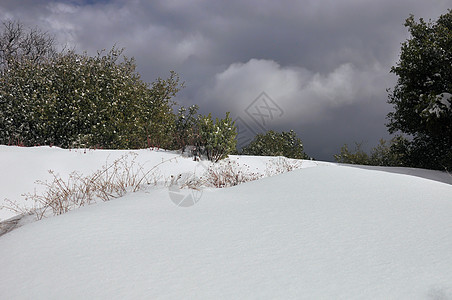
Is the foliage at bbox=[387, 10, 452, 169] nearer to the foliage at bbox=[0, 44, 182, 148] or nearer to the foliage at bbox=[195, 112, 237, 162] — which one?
the foliage at bbox=[195, 112, 237, 162]

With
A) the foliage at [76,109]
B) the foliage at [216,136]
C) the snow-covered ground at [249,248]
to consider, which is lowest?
the snow-covered ground at [249,248]

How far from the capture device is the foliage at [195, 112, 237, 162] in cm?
900

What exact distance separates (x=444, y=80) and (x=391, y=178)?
845 centimetres

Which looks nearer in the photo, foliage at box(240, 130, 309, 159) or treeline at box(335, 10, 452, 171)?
treeline at box(335, 10, 452, 171)

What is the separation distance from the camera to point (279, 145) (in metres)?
16.2

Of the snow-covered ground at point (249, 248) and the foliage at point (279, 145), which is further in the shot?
the foliage at point (279, 145)

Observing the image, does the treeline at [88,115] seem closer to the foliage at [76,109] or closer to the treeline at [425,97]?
the foliage at [76,109]

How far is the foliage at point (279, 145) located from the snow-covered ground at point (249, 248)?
1247 cm

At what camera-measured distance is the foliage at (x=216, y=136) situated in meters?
9.00

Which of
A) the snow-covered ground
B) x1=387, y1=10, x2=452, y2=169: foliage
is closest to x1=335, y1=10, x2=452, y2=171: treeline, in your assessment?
x1=387, y1=10, x2=452, y2=169: foliage

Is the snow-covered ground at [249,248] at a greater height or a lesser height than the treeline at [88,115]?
lesser

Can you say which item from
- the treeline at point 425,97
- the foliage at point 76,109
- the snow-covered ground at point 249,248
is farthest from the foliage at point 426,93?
the foliage at point 76,109

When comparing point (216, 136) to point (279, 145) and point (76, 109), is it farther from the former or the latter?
point (279, 145)

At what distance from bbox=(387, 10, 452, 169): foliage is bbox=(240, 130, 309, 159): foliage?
194 inches
